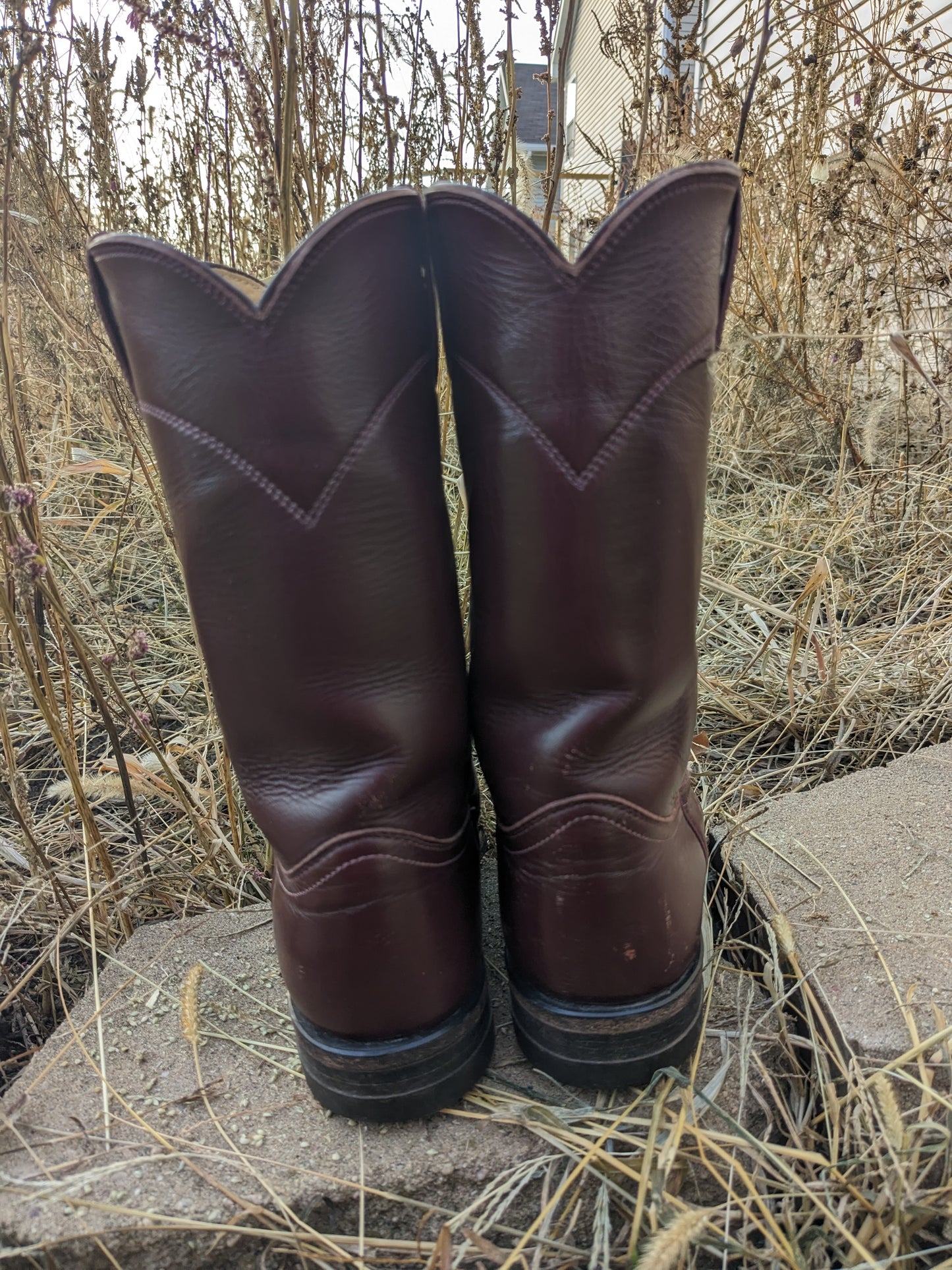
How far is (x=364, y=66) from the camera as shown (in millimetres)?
→ 1223

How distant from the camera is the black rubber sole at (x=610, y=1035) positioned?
784 millimetres

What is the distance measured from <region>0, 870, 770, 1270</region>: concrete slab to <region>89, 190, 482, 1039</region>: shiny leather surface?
0.12 meters

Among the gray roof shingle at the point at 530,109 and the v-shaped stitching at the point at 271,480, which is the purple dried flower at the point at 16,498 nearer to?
the v-shaped stitching at the point at 271,480

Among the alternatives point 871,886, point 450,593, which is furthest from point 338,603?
point 871,886

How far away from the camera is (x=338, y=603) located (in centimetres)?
69

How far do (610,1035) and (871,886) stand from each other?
0.45 meters

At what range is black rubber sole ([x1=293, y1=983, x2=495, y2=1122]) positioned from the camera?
77 cm

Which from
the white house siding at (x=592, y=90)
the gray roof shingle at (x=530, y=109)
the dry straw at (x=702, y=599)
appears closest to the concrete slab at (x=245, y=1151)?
the dry straw at (x=702, y=599)

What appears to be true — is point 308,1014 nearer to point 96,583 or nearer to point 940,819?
point 940,819

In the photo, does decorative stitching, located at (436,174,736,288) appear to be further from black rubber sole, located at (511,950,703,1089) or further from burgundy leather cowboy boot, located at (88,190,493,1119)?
black rubber sole, located at (511,950,703,1089)

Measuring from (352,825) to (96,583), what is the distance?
174 cm

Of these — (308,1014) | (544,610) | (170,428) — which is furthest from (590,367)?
(308,1014)

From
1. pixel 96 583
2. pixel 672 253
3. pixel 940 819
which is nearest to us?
pixel 672 253

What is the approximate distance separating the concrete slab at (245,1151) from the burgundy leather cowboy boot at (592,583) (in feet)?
0.20
